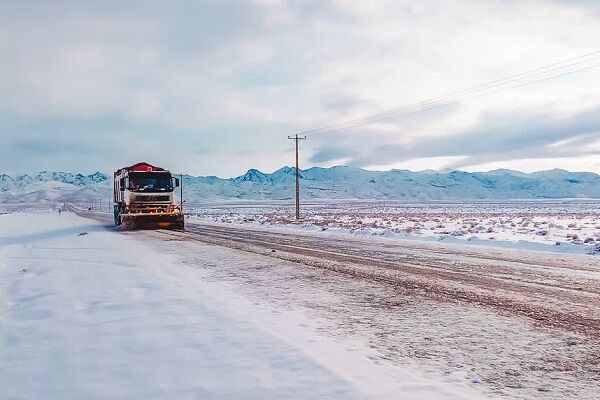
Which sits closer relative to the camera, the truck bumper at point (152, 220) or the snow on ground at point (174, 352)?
Answer: the snow on ground at point (174, 352)

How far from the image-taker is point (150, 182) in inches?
1052

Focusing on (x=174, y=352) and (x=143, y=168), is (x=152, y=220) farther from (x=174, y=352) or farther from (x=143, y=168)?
(x=174, y=352)

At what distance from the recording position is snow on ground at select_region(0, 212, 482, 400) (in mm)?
3850

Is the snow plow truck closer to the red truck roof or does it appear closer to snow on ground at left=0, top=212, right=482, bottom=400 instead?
the red truck roof

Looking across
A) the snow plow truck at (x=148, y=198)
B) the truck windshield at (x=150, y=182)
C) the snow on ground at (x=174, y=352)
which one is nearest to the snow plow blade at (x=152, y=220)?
the snow plow truck at (x=148, y=198)

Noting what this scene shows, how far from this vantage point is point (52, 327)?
19.7 feet

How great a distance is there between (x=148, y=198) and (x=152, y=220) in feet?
4.15

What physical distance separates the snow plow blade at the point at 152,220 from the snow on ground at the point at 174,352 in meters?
18.0

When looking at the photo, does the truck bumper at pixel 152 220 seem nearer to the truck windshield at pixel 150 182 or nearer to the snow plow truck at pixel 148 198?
the snow plow truck at pixel 148 198

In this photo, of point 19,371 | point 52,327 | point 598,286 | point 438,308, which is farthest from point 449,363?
point 598,286

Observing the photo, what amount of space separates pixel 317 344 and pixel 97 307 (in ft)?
12.5

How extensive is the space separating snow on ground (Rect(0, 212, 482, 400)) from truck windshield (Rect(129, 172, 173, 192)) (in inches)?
711

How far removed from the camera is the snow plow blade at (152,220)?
1041 inches

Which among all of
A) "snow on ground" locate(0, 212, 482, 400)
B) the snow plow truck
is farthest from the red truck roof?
"snow on ground" locate(0, 212, 482, 400)
